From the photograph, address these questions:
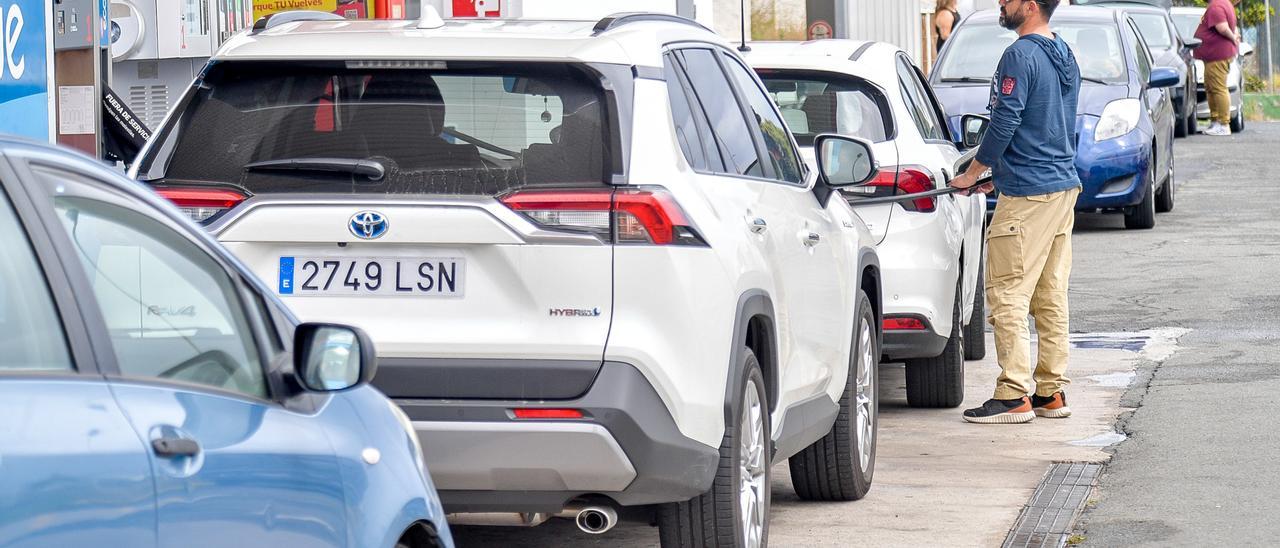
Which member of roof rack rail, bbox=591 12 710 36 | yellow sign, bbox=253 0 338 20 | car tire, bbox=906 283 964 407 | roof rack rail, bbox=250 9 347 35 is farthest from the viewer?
Answer: yellow sign, bbox=253 0 338 20

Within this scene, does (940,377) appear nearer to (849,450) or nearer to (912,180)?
(912,180)

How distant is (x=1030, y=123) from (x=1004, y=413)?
127 cm

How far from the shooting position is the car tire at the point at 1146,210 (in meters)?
16.7

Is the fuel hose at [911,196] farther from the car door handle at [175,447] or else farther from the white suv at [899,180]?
the car door handle at [175,447]

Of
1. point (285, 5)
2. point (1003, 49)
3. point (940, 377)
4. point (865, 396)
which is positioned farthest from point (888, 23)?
point (865, 396)

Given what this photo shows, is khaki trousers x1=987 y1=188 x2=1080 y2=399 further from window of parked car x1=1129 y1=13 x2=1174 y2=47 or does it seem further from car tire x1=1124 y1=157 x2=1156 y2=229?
window of parked car x1=1129 y1=13 x2=1174 y2=47

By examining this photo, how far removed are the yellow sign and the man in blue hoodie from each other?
13.9ft

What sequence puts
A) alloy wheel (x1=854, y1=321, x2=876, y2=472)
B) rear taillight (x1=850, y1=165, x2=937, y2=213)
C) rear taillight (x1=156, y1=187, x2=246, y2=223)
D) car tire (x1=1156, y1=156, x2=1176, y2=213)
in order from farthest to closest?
car tire (x1=1156, y1=156, x2=1176, y2=213) < rear taillight (x1=850, y1=165, x2=937, y2=213) < alloy wheel (x1=854, y1=321, x2=876, y2=472) < rear taillight (x1=156, y1=187, x2=246, y2=223)

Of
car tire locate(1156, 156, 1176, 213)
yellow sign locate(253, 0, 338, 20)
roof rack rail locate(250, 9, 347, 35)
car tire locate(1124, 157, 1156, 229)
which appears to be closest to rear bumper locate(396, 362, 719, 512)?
roof rack rail locate(250, 9, 347, 35)

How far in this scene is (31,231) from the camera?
9.45ft

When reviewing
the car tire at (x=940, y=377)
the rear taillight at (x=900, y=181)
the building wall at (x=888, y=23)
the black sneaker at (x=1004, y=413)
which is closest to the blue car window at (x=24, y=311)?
the rear taillight at (x=900, y=181)

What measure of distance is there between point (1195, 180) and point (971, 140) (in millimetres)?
12498

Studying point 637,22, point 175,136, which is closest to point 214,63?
point 175,136

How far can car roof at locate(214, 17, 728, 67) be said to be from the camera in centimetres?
516
